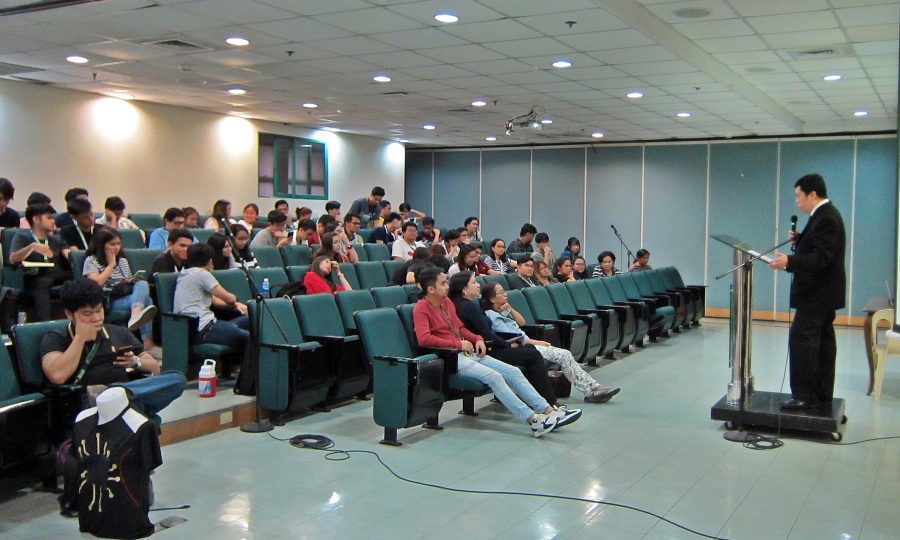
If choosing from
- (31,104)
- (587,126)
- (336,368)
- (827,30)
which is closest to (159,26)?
(336,368)

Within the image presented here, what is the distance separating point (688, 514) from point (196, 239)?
19.5 ft

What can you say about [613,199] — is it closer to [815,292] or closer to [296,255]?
[296,255]

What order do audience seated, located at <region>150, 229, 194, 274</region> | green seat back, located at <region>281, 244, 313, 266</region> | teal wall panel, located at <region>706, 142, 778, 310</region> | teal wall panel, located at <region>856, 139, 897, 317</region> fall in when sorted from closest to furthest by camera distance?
1. audience seated, located at <region>150, 229, 194, 274</region>
2. green seat back, located at <region>281, 244, 313, 266</region>
3. teal wall panel, located at <region>856, 139, 897, 317</region>
4. teal wall panel, located at <region>706, 142, 778, 310</region>

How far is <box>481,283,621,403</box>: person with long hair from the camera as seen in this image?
246 inches

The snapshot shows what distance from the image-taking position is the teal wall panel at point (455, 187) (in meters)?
16.9

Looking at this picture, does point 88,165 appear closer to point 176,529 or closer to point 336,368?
point 336,368

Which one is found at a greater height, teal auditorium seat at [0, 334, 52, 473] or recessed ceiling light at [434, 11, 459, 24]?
recessed ceiling light at [434, 11, 459, 24]

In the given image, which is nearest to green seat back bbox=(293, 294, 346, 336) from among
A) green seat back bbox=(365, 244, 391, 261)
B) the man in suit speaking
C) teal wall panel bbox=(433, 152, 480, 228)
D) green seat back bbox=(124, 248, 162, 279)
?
green seat back bbox=(124, 248, 162, 279)

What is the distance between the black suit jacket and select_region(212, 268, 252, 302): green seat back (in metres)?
4.01

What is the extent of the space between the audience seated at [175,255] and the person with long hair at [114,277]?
19cm

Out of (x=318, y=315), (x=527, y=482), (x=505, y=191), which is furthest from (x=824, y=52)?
(x=505, y=191)

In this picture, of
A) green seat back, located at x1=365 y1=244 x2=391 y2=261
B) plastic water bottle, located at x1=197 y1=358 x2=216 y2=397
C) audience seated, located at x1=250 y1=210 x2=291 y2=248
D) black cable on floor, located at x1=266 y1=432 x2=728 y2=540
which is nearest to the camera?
black cable on floor, located at x1=266 y1=432 x2=728 y2=540

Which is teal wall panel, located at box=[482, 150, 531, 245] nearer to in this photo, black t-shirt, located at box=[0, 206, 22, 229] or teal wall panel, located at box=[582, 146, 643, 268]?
teal wall panel, located at box=[582, 146, 643, 268]

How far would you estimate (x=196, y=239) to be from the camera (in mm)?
8453
